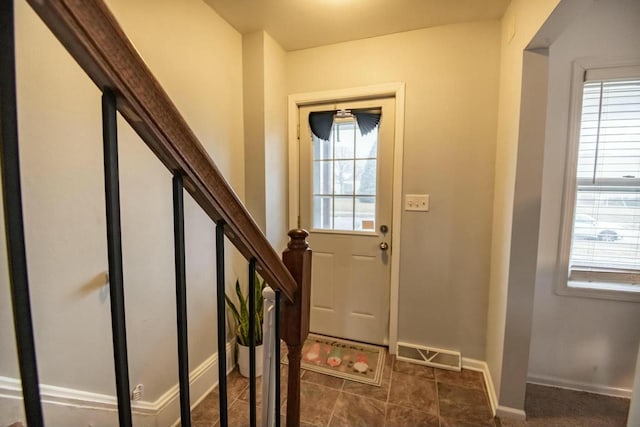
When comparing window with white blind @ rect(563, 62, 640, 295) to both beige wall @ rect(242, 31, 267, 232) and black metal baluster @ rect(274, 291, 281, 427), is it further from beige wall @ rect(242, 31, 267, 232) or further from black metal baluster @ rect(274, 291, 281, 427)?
beige wall @ rect(242, 31, 267, 232)

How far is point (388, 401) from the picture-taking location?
178cm

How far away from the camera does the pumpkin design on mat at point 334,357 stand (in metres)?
2.14

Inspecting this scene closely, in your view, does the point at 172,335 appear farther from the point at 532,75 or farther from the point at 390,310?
the point at 532,75

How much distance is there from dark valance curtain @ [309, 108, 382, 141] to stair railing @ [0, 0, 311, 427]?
179cm

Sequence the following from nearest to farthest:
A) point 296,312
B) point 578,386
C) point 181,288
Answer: point 181,288 < point 296,312 < point 578,386

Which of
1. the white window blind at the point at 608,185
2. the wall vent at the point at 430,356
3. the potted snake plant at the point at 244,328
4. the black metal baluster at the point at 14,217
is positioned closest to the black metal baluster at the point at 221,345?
the black metal baluster at the point at 14,217

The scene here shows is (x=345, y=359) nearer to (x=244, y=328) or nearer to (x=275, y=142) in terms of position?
(x=244, y=328)

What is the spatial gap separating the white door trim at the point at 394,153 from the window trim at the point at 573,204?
40.1 inches

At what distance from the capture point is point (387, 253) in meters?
2.29

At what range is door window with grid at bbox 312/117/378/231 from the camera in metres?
2.31

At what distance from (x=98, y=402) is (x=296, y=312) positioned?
937 mm

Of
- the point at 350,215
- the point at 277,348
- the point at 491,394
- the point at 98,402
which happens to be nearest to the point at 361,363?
the point at 491,394

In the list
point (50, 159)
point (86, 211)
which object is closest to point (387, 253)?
point (86, 211)

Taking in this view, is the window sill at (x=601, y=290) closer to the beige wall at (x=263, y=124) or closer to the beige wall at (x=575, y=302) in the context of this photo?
the beige wall at (x=575, y=302)
